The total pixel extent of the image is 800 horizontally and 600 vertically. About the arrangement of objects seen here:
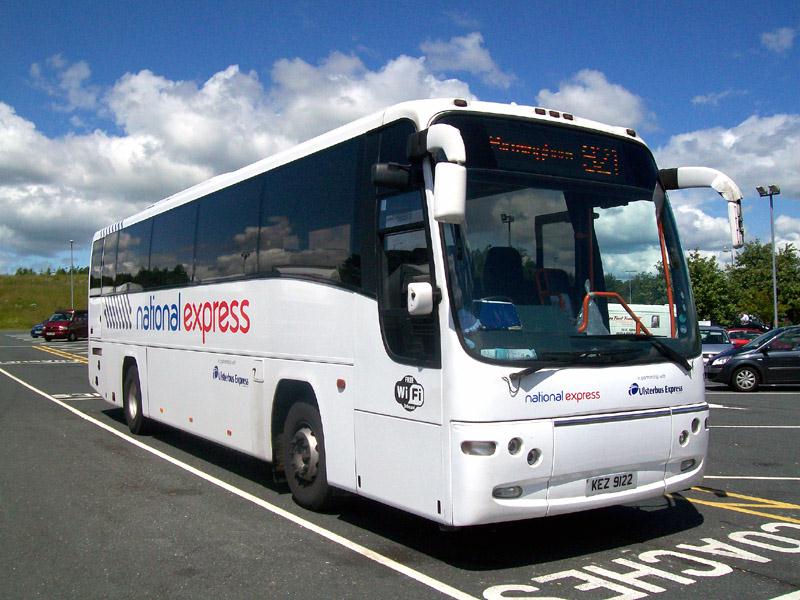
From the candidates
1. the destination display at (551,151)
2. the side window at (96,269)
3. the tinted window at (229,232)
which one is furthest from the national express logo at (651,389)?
the side window at (96,269)

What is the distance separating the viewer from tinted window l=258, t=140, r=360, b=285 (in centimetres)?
683

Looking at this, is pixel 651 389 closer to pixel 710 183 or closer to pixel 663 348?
pixel 663 348

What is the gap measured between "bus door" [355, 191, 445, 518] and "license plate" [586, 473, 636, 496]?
1096 millimetres

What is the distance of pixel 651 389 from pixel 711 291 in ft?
184

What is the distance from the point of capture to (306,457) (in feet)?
24.0

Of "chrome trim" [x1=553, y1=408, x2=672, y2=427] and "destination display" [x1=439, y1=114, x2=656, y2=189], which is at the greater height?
"destination display" [x1=439, y1=114, x2=656, y2=189]

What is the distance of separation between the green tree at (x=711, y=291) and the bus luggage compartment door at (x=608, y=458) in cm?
5508

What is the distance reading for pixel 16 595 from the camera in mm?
5297

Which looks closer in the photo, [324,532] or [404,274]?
[404,274]

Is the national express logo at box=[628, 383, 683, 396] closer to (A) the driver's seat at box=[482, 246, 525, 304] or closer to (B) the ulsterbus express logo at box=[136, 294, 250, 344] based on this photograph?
(A) the driver's seat at box=[482, 246, 525, 304]

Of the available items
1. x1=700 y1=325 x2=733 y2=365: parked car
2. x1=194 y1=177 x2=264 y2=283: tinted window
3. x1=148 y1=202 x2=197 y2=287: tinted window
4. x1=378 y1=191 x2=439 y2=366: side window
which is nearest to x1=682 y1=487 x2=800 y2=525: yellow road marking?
x1=378 y1=191 x2=439 y2=366: side window

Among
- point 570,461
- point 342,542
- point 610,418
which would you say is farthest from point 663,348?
point 342,542

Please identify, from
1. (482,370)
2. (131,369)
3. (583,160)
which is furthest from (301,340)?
(131,369)

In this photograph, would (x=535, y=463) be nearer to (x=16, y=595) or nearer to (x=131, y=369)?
(x=16, y=595)
